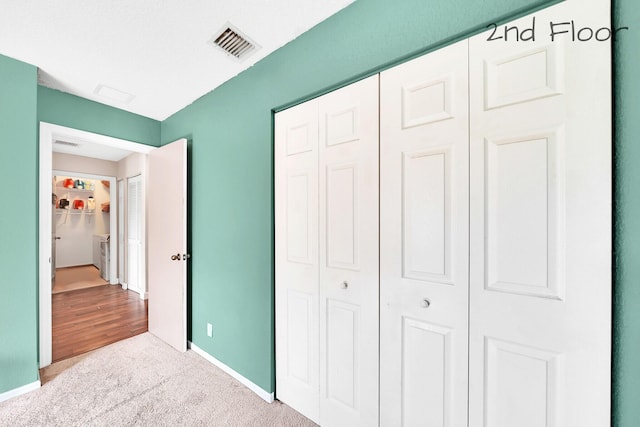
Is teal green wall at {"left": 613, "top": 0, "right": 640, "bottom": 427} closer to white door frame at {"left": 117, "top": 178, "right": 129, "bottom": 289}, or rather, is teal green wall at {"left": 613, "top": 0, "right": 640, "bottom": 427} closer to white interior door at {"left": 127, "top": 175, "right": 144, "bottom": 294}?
white interior door at {"left": 127, "top": 175, "right": 144, "bottom": 294}

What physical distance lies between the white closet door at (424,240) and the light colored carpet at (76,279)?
19.3 ft

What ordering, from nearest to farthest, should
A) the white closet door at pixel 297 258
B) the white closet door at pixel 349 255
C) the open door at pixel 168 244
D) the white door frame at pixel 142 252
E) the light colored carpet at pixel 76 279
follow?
the white closet door at pixel 349 255 < the white closet door at pixel 297 258 < the open door at pixel 168 244 < the white door frame at pixel 142 252 < the light colored carpet at pixel 76 279

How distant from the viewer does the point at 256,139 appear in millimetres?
1948

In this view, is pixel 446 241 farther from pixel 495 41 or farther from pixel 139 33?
pixel 139 33

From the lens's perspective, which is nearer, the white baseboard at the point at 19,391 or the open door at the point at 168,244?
the white baseboard at the point at 19,391

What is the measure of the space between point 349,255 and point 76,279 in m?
6.67

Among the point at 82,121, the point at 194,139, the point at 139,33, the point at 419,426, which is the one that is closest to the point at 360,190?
the point at 419,426

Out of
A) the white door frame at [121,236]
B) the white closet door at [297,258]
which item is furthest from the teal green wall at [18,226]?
the white door frame at [121,236]

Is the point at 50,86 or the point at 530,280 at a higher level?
the point at 50,86

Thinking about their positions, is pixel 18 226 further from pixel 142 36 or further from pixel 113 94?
pixel 142 36

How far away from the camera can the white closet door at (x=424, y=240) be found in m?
1.12

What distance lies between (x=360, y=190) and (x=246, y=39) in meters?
1.28

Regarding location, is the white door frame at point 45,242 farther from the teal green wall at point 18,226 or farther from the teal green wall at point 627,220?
the teal green wall at point 627,220

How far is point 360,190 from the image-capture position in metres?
1.42
